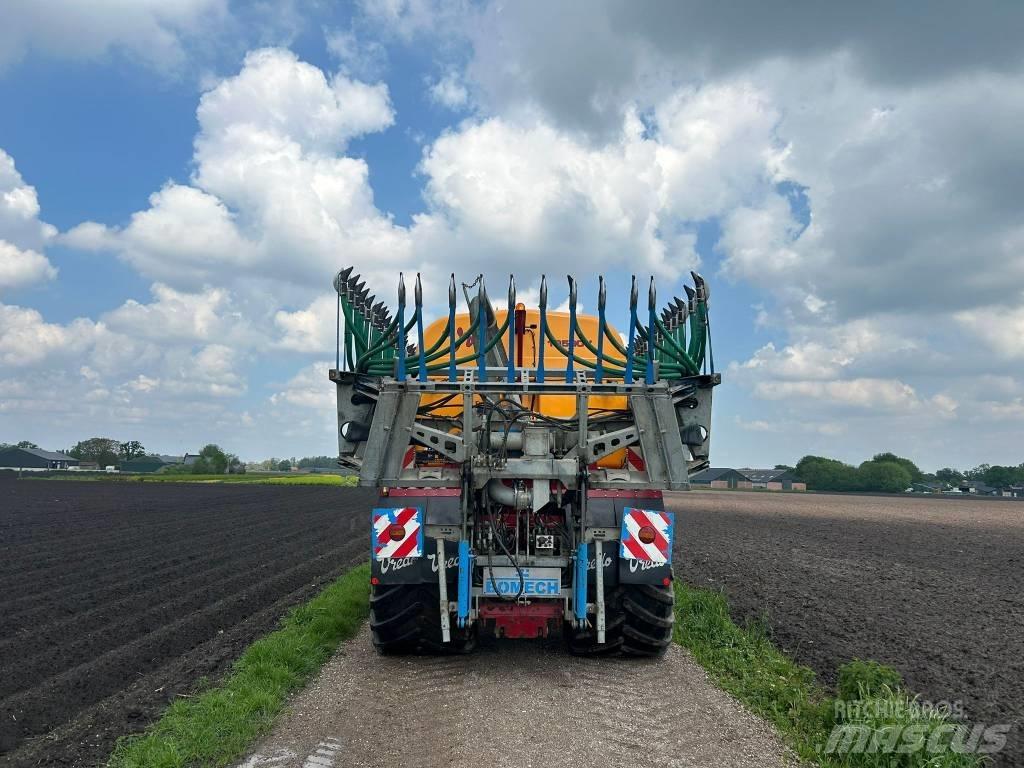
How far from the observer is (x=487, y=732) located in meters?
4.85

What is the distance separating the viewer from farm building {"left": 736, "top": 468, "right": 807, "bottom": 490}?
103863 millimetres

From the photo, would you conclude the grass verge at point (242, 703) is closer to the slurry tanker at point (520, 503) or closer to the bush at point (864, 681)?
the slurry tanker at point (520, 503)

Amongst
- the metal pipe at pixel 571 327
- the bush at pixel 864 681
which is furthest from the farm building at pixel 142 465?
the bush at pixel 864 681

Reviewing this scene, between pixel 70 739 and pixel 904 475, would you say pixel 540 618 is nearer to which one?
pixel 70 739

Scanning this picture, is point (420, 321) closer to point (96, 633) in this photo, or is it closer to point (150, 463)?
point (96, 633)

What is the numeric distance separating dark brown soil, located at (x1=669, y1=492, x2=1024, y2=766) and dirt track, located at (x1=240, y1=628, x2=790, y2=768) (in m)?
1.58

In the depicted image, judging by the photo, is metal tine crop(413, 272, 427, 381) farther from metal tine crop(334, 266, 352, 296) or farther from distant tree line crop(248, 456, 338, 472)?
distant tree line crop(248, 456, 338, 472)

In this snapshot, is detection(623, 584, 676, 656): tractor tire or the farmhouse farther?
the farmhouse

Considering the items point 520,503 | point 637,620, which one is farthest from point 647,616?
point 520,503

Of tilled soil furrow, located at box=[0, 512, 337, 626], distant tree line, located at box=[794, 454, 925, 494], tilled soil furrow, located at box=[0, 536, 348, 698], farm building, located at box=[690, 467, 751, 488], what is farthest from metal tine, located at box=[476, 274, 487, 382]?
farm building, located at box=[690, 467, 751, 488]

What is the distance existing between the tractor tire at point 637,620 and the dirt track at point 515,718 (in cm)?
18

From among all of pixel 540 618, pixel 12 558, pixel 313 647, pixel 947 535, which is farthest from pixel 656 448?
pixel 947 535

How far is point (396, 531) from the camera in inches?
245

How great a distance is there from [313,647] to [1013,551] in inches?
761
